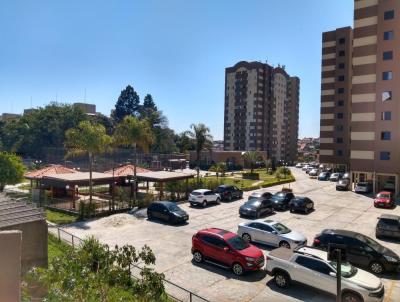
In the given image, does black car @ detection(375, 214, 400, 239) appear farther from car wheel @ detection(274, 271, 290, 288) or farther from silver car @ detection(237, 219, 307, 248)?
car wheel @ detection(274, 271, 290, 288)

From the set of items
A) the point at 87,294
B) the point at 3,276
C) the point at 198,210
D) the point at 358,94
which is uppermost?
the point at 358,94

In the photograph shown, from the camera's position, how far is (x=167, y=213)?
87.4ft

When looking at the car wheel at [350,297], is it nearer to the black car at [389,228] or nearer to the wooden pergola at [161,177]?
the black car at [389,228]

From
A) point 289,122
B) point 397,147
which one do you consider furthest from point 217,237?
point 289,122

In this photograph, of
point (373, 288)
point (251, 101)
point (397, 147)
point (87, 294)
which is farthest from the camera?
point (251, 101)

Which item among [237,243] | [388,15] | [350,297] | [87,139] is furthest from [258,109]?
[350,297]

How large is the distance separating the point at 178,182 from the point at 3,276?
32.4 m

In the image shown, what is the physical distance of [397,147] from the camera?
44.4m

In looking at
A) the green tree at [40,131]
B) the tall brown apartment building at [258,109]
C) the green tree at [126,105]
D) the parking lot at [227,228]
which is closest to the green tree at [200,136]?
the parking lot at [227,228]

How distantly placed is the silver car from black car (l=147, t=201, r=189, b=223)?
626 cm

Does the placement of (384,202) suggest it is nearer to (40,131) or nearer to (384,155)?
(384,155)

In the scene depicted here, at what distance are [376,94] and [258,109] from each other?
71383 mm

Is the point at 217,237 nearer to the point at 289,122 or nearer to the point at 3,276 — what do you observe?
the point at 3,276

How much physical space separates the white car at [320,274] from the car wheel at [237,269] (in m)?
1.44
